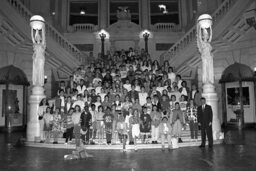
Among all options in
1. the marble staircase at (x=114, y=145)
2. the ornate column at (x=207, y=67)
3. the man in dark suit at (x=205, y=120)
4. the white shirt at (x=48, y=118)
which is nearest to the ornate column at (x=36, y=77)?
the white shirt at (x=48, y=118)

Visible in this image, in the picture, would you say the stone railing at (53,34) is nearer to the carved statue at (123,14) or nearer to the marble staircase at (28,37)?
the marble staircase at (28,37)

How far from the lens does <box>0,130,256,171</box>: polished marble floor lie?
590 cm

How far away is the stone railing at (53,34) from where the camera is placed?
13734 mm

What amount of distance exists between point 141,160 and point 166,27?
18.6m

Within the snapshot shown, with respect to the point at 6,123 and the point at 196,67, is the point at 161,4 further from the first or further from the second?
the point at 6,123

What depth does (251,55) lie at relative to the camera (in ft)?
48.6

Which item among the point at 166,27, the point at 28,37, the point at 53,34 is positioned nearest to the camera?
the point at 28,37

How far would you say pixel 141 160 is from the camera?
6734mm

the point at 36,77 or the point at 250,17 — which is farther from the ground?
the point at 250,17

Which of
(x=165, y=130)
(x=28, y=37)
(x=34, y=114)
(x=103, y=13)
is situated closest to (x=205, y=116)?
(x=165, y=130)

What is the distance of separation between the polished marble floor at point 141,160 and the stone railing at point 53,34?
8.11 m

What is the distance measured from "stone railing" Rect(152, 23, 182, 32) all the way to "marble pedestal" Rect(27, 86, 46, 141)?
1506 cm

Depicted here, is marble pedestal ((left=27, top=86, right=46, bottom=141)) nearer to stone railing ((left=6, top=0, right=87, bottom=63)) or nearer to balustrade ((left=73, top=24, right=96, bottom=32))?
stone railing ((left=6, top=0, right=87, bottom=63))

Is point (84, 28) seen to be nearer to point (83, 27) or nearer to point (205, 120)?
point (83, 27)
